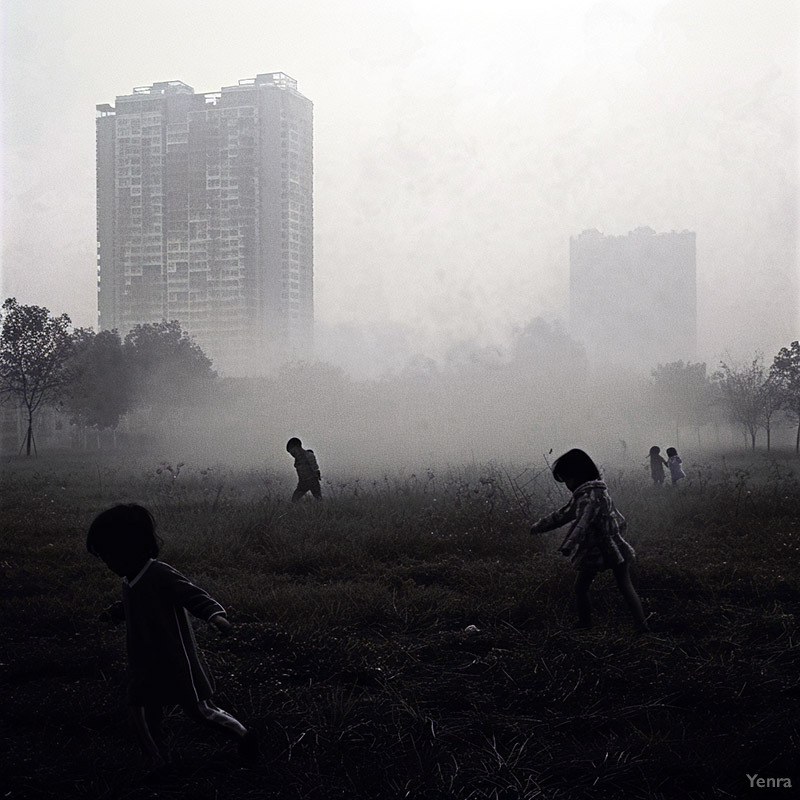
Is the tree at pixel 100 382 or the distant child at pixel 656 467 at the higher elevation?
the tree at pixel 100 382

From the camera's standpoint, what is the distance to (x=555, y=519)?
19.3 ft

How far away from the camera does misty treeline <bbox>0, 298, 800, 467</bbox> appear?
31.1 metres

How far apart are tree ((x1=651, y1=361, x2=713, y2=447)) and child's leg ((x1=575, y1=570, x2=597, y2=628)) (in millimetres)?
36190

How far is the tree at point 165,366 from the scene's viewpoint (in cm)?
3781

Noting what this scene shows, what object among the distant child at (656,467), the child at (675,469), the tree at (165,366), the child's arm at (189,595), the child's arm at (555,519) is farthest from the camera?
the tree at (165,366)

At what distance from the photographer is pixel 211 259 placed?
173 feet

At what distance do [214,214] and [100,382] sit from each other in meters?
19.6

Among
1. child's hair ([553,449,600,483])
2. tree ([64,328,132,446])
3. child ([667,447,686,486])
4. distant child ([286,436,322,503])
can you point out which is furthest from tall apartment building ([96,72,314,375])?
child's hair ([553,449,600,483])

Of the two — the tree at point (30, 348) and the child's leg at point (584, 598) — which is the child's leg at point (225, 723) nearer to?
the child's leg at point (584, 598)

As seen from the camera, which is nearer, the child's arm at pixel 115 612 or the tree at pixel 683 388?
the child's arm at pixel 115 612

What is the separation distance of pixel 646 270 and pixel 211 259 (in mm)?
26914

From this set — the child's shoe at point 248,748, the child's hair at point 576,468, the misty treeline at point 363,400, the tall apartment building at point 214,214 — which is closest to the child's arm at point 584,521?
the child's hair at point 576,468

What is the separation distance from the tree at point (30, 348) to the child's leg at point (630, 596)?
28.8 meters

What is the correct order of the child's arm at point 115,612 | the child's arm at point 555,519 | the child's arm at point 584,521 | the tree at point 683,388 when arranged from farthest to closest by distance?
the tree at point 683,388
the child's arm at point 584,521
the child's arm at point 555,519
the child's arm at point 115,612
